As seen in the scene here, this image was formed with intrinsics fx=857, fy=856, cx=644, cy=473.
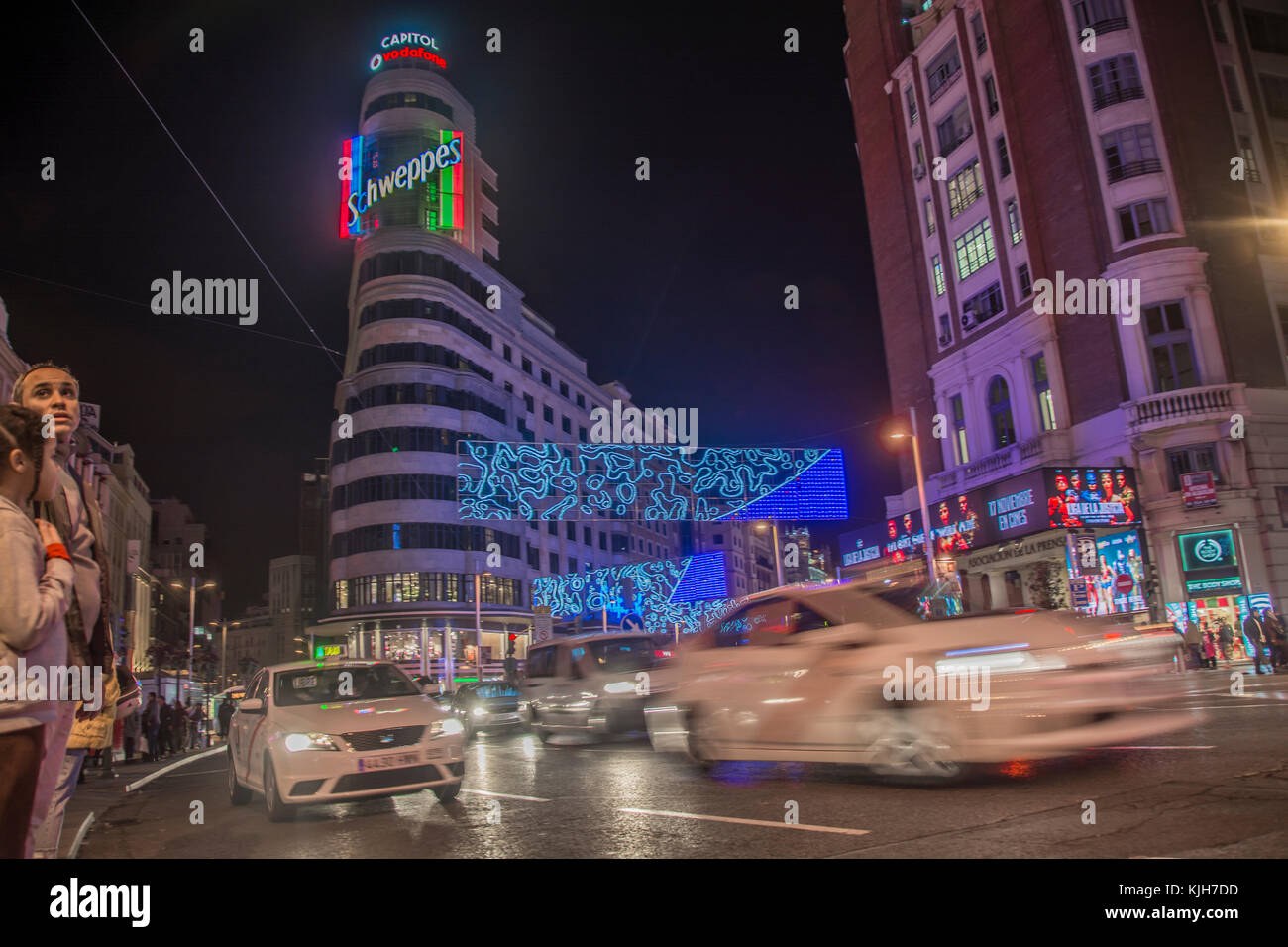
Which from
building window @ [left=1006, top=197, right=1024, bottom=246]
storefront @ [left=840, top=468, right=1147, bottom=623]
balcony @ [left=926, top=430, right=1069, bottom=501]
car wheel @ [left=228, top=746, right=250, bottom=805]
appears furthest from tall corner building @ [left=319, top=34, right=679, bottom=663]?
car wheel @ [left=228, top=746, right=250, bottom=805]

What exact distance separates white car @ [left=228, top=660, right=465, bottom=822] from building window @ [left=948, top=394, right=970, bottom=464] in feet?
103

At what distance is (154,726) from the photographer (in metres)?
23.7

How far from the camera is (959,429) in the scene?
36.8m

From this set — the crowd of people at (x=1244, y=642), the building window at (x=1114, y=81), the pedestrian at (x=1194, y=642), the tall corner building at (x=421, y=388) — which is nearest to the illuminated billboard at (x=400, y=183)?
the tall corner building at (x=421, y=388)

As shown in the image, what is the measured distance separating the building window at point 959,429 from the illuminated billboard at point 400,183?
45.6m

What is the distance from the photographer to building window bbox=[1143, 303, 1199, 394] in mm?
27797

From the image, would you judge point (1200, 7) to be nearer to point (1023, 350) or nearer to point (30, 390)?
point (1023, 350)

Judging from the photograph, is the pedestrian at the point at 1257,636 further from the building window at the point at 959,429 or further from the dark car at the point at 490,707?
the dark car at the point at 490,707

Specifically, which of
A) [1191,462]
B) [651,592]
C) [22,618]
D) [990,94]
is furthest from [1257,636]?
[651,592]

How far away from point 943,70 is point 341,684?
39376 millimetres

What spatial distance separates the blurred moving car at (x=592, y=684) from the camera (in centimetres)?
1356

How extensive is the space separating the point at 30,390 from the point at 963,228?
38494mm

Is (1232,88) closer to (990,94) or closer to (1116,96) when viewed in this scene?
(1116,96)
